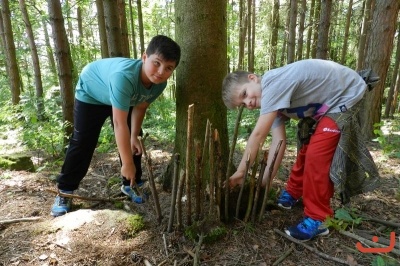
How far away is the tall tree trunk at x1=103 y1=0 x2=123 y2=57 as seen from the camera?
3.91 m

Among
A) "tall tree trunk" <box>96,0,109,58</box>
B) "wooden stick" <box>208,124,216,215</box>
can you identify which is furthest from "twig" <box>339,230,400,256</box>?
"tall tree trunk" <box>96,0,109,58</box>

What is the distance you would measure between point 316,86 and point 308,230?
1.05 m

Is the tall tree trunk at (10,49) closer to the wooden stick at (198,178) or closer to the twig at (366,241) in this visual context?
the wooden stick at (198,178)

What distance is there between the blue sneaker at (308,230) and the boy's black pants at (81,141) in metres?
1.83

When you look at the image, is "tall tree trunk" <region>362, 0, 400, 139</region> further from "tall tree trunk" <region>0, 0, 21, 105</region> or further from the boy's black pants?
"tall tree trunk" <region>0, 0, 21, 105</region>

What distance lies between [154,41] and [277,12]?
1138 centimetres

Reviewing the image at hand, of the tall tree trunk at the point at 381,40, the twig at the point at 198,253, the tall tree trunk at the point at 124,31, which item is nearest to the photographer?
the twig at the point at 198,253

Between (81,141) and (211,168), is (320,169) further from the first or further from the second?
(81,141)

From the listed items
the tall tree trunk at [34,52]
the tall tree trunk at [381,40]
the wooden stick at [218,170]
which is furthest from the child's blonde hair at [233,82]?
the tall tree trunk at [34,52]

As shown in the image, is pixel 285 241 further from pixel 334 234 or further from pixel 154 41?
pixel 154 41

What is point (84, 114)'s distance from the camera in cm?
247

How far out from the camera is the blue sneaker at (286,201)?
8.08 ft

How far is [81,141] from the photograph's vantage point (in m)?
2.50

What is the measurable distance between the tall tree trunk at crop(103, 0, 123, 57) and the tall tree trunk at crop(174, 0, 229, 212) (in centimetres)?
205
